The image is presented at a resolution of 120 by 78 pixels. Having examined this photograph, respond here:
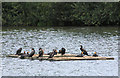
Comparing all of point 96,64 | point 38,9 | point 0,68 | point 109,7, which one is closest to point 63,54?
point 96,64

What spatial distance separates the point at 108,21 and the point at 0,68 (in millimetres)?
47729

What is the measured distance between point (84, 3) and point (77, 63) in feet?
153

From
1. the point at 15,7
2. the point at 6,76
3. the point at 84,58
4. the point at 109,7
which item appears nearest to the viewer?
the point at 6,76

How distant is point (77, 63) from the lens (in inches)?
1184

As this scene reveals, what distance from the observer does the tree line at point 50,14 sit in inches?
2972

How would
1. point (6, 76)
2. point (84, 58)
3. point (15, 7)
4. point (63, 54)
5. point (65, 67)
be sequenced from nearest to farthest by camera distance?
point (6, 76) < point (65, 67) < point (84, 58) < point (63, 54) < point (15, 7)

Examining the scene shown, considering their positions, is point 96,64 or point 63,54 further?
point 63,54

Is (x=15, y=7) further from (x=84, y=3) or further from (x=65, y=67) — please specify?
(x=65, y=67)

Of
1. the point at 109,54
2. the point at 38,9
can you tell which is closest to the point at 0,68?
the point at 109,54

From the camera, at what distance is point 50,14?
261 feet

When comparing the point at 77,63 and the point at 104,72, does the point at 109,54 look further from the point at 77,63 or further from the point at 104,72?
the point at 104,72

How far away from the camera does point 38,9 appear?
79.8 m

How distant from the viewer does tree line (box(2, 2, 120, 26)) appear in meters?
75.5

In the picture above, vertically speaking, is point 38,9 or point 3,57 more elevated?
point 38,9
